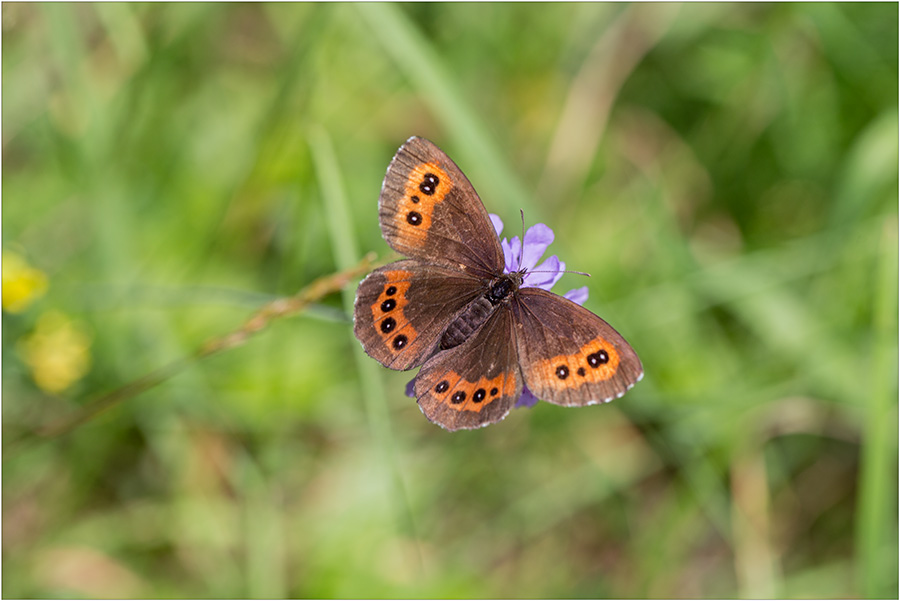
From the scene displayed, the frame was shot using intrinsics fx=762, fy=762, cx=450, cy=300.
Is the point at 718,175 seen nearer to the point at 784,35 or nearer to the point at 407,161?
the point at 784,35

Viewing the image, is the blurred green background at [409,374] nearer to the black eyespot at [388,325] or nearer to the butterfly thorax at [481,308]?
the butterfly thorax at [481,308]

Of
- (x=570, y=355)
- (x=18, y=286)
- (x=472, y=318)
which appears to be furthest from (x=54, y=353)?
(x=570, y=355)

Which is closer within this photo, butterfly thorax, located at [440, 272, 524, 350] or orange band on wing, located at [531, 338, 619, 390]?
Answer: orange band on wing, located at [531, 338, 619, 390]

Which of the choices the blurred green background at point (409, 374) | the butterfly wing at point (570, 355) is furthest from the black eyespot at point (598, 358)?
the blurred green background at point (409, 374)

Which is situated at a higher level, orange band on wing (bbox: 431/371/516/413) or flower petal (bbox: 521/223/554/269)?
flower petal (bbox: 521/223/554/269)

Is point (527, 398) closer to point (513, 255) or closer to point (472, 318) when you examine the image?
point (472, 318)

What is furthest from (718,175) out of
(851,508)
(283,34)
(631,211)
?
(283,34)

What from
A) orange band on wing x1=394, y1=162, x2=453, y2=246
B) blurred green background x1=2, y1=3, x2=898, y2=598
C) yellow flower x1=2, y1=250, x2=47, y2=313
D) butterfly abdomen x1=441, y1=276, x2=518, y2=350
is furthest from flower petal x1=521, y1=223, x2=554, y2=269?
yellow flower x1=2, y1=250, x2=47, y2=313

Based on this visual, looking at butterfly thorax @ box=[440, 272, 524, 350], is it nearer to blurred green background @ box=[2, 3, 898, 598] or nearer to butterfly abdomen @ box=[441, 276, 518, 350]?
butterfly abdomen @ box=[441, 276, 518, 350]
